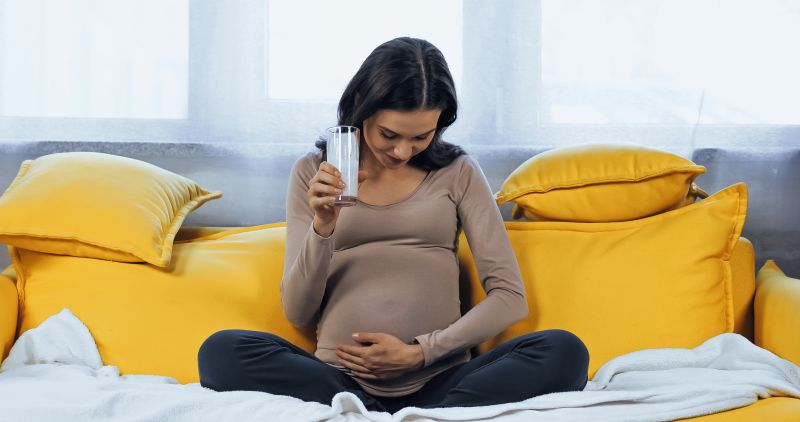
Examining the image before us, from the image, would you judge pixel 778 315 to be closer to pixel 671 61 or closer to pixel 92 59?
pixel 671 61

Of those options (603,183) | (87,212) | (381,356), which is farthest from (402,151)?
(87,212)

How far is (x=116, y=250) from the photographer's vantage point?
1697mm

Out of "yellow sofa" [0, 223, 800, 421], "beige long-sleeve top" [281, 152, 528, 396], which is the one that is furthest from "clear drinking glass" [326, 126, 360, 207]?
"yellow sofa" [0, 223, 800, 421]

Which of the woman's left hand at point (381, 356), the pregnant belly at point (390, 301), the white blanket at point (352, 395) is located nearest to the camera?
the white blanket at point (352, 395)

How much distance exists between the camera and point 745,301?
185cm

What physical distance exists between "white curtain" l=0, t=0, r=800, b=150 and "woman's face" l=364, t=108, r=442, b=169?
585 millimetres

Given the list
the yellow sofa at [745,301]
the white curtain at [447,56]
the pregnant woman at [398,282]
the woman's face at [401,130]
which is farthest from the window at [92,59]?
the woman's face at [401,130]

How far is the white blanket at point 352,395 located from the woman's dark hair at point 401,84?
53 centimetres

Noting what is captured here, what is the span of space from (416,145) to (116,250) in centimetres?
63

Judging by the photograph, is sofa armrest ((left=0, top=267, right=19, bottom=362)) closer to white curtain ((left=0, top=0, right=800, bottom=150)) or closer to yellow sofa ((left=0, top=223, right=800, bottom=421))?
yellow sofa ((left=0, top=223, right=800, bottom=421))

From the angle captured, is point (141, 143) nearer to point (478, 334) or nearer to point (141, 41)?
point (141, 41)

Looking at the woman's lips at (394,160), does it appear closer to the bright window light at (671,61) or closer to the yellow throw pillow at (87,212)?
the yellow throw pillow at (87,212)

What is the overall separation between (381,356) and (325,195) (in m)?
0.29

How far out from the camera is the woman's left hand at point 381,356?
145 cm
